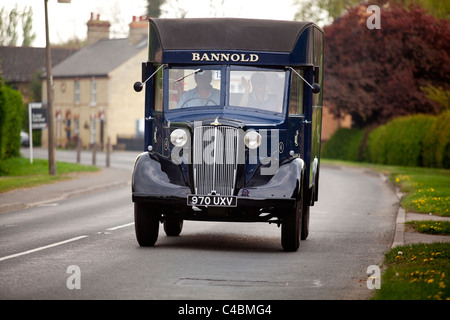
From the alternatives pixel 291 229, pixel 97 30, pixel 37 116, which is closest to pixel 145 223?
pixel 291 229

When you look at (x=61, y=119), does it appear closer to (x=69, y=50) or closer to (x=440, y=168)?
(x=69, y=50)

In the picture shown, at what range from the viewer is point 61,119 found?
71.4 meters

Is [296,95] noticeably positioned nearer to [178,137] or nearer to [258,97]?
[258,97]

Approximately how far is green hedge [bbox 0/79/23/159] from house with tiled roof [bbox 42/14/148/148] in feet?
105

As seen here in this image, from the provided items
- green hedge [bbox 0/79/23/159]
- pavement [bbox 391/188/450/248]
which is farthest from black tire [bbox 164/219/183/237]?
green hedge [bbox 0/79/23/159]

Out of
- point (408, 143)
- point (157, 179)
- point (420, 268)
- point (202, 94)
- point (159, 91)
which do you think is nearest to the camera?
point (420, 268)

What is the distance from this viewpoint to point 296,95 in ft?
44.4

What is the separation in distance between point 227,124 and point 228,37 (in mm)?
1575

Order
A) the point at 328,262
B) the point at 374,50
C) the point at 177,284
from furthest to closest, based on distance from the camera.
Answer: the point at 374,50 < the point at 328,262 < the point at 177,284

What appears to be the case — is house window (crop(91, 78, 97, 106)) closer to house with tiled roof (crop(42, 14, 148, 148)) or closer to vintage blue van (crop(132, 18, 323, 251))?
house with tiled roof (crop(42, 14, 148, 148))

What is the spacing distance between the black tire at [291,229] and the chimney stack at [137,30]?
57.7 m
